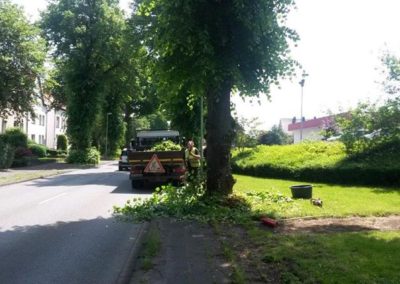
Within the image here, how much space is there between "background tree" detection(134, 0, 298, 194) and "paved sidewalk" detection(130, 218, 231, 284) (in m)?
4.08

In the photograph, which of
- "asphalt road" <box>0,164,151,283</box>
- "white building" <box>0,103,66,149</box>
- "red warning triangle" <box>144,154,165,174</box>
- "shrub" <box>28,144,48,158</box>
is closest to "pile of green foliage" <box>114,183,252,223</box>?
"asphalt road" <box>0,164,151,283</box>

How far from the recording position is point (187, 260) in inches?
305

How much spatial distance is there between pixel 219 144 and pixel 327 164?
9137 millimetres

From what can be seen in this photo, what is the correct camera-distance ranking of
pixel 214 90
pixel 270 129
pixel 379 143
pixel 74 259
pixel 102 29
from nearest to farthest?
1. pixel 74 259
2. pixel 214 90
3. pixel 379 143
4. pixel 102 29
5. pixel 270 129

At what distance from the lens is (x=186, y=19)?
13.0 meters

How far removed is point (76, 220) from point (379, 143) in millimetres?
14114

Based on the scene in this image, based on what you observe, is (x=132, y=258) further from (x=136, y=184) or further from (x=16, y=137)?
(x=16, y=137)

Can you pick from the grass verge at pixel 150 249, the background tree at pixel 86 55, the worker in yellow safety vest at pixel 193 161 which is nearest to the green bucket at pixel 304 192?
the worker in yellow safety vest at pixel 193 161

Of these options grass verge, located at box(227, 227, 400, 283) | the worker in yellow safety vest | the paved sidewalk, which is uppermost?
the worker in yellow safety vest

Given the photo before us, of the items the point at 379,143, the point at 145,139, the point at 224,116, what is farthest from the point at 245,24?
the point at 145,139

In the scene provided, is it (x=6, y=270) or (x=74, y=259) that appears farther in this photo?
(x=74, y=259)

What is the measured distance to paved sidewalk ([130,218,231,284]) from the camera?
6777mm

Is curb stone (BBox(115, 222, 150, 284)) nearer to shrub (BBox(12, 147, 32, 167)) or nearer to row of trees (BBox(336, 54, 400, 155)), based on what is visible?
row of trees (BBox(336, 54, 400, 155))

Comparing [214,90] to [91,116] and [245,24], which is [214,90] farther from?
[91,116]
